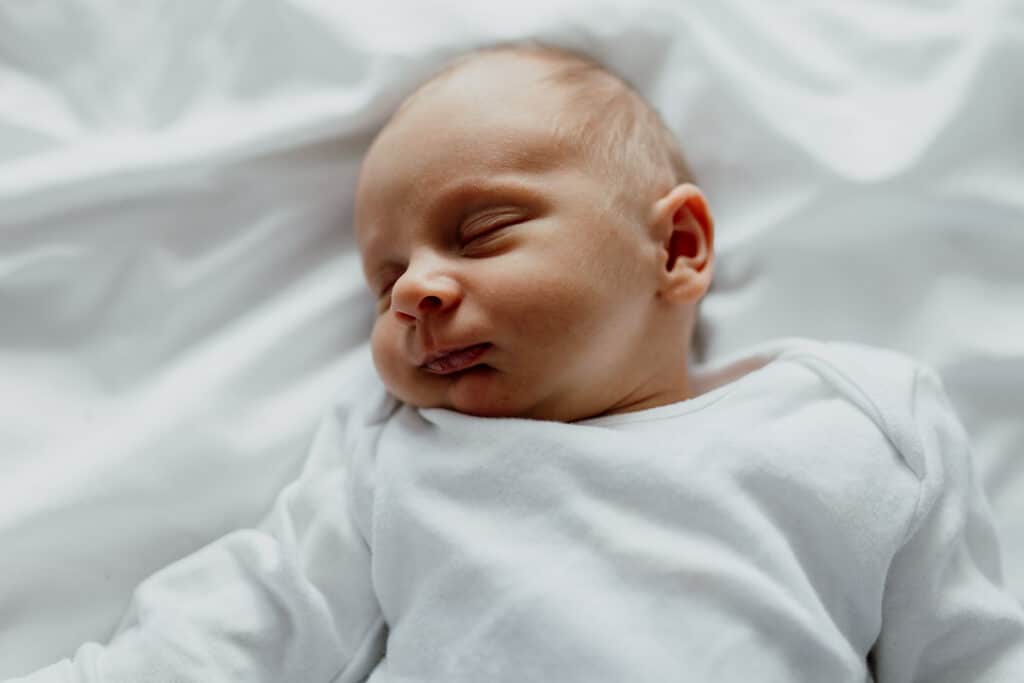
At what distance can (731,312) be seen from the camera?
1.33 metres

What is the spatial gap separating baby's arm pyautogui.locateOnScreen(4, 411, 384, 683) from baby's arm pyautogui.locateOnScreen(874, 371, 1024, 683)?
560 mm

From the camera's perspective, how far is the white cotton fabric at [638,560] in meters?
1.03

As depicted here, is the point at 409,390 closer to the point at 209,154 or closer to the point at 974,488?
the point at 209,154

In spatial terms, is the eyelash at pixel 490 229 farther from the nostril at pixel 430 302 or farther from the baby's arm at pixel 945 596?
the baby's arm at pixel 945 596

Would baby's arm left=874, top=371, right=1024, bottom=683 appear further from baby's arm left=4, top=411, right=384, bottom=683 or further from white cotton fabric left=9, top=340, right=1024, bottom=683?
baby's arm left=4, top=411, right=384, bottom=683

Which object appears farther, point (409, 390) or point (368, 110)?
point (368, 110)

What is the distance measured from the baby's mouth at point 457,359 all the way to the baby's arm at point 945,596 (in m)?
0.47

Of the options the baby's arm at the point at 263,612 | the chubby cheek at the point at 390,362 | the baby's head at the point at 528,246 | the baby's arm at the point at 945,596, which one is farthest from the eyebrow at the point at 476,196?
the baby's arm at the point at 945,596

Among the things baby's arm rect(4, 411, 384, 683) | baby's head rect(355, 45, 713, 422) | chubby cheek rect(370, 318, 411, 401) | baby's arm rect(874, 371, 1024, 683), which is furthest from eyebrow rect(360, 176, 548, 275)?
baby's arm rect(874, 371, 1024, 683)

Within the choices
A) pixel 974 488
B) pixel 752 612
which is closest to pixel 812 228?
pixel 974 488

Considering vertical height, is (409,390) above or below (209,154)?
below

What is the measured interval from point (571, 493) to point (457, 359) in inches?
7.2

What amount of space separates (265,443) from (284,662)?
27 cm

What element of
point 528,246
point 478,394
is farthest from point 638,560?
point 528,246
